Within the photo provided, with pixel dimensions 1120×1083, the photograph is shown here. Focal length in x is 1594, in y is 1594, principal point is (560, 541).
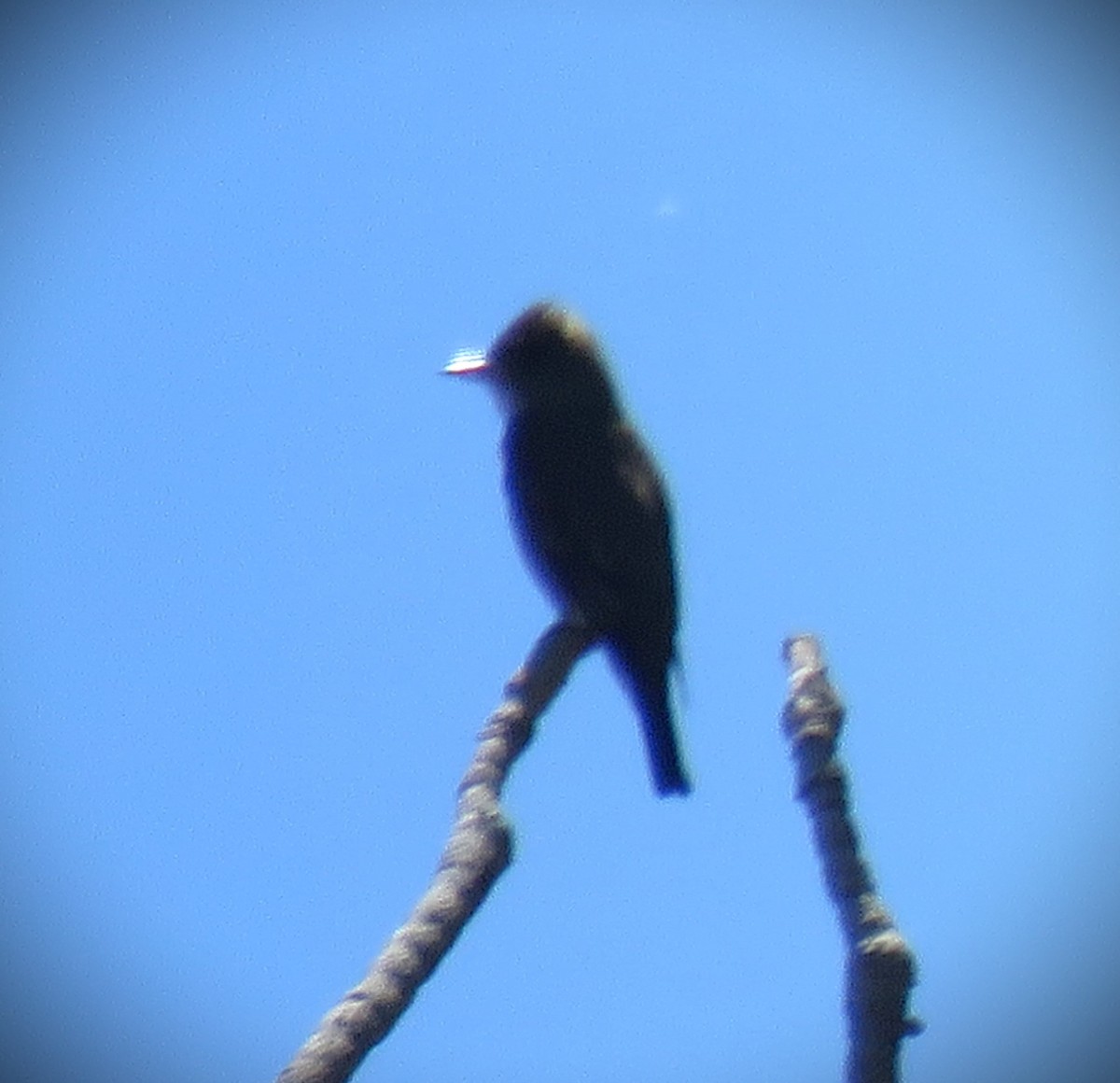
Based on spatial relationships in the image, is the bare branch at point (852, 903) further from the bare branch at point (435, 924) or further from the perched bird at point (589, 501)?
the perched bird at point (589, 501)

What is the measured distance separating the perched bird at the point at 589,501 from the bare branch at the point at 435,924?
2424 millimetres

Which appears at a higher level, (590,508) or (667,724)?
(590,508)

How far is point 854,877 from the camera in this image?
2.19m

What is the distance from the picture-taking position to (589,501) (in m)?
5.56

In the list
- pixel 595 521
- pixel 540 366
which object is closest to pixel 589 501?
pixel 595 521

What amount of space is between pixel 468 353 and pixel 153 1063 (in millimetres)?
11648

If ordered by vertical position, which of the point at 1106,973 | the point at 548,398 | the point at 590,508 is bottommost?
the point at 1106,973

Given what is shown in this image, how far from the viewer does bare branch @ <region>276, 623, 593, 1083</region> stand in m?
2.02

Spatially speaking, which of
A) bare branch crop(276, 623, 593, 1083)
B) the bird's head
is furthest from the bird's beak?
bare branch crop(276, 623, 593, 1083)

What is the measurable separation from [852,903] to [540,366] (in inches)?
158

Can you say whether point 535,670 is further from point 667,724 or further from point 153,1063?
point 153,1063

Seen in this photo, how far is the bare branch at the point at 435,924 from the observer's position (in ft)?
6.63

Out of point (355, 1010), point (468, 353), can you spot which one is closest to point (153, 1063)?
point (468, 353)

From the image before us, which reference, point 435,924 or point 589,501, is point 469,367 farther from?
point 435,924
